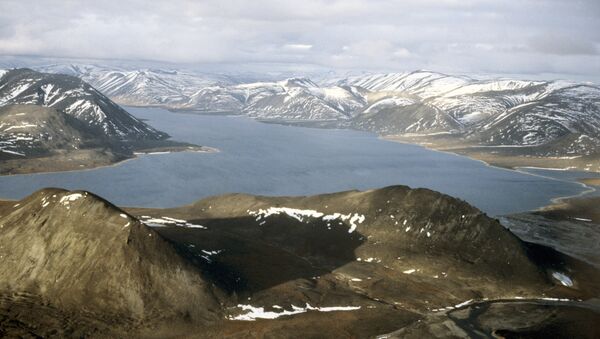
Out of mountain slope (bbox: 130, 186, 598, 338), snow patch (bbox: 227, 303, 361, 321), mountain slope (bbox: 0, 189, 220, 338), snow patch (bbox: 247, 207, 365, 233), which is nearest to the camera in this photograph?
mountain slope (bbox: 0, 189, 220, 338)

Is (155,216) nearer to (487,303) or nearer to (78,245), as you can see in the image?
(78,245)

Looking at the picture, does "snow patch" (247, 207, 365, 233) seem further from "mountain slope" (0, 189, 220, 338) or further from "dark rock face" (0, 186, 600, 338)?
"mountain slope" (0, 189, 220, 338)

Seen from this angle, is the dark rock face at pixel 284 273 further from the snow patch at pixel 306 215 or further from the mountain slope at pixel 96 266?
the snow patch at pixel 306 215

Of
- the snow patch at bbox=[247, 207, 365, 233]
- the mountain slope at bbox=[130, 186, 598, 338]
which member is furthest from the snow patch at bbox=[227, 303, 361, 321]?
the snow patch at bbox=[247, 207, 365, 233]

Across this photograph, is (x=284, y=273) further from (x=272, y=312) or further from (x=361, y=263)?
A: (x=361, y=263)

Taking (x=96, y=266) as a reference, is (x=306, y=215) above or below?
below


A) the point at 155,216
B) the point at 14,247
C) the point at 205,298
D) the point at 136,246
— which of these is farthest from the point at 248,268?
the point at 155,216

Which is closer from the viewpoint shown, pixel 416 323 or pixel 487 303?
pixel 416 323

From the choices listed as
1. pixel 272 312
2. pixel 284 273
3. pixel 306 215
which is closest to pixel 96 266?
pixel 272 312

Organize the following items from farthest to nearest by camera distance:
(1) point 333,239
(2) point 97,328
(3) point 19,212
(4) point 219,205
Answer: (4) point 219,205 < (1) point 333,239 < (3) point 19,212 < (2) point 97,328
